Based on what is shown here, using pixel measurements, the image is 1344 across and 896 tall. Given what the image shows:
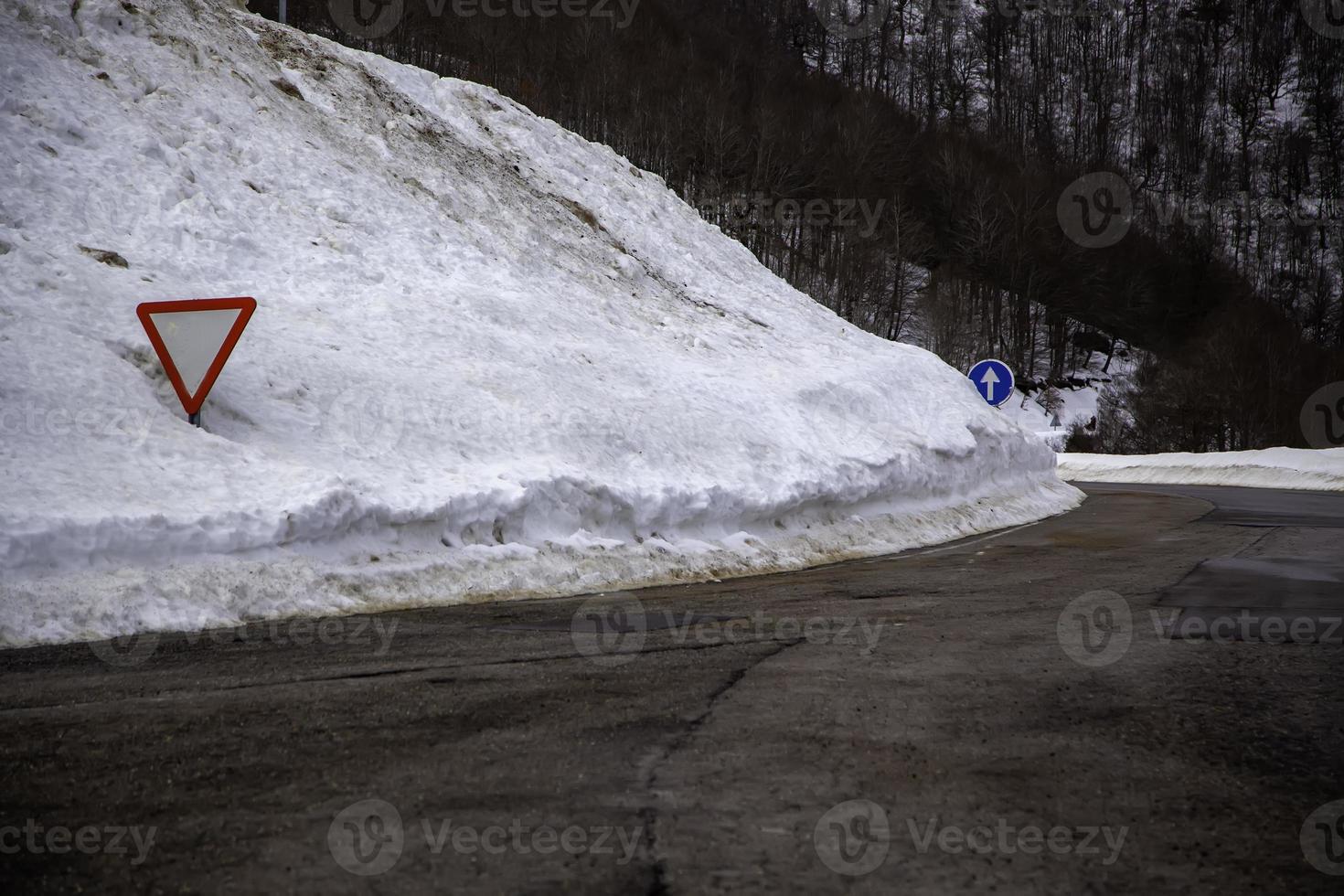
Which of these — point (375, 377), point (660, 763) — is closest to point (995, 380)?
point (375, 377)

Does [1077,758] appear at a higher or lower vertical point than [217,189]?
lower

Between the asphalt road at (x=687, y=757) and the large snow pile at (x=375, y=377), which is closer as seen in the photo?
the asphalt road at (x=687, y=757)

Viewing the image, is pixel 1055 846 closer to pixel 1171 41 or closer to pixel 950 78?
pixel 950 78

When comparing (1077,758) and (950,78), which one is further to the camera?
(950,78)

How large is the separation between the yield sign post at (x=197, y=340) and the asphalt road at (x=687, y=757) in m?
3.52

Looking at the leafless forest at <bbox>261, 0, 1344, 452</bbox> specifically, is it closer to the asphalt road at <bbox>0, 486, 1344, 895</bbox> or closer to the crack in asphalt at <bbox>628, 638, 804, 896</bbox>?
the asphalt road at <bbox>0, 486, 1344, 895</bbox>

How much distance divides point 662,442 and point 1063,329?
59.0m

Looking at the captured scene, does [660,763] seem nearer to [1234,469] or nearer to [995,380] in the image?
[995,380]

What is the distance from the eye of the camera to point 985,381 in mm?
18828

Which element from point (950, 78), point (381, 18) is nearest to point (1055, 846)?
point (381, 18)

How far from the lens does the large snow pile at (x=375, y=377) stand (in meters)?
8.29

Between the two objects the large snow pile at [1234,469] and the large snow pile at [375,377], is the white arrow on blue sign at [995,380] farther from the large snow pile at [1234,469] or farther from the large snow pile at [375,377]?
the large snow pile at [1234,469]

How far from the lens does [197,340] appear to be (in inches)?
378

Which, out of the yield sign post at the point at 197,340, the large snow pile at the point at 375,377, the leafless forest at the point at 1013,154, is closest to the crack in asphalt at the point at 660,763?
the large snow pile at the point at 375,377
